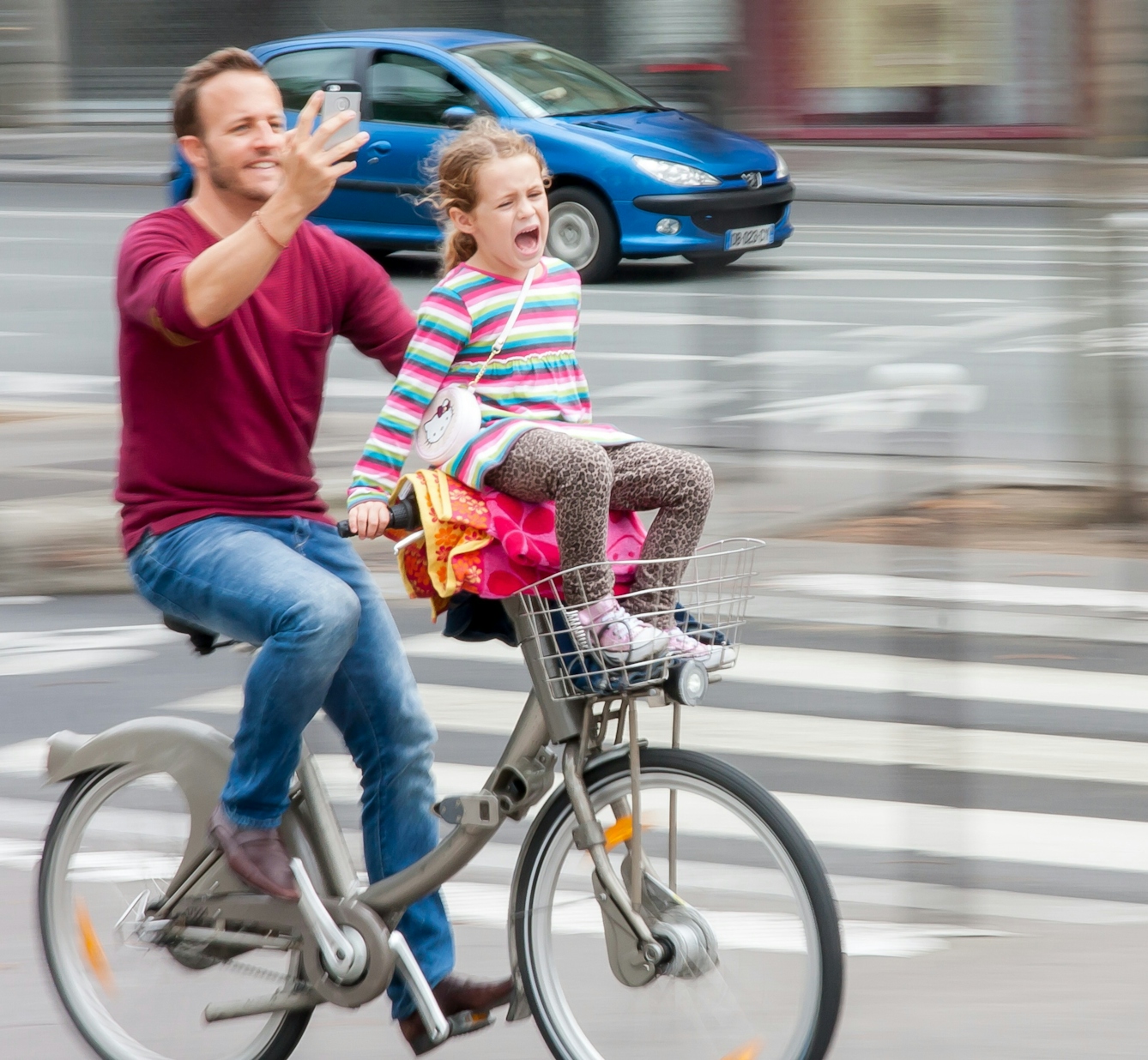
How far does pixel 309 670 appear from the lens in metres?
2.99

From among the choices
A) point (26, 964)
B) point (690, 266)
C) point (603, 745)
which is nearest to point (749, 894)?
point (603, 745)

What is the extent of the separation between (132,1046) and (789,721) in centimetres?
266

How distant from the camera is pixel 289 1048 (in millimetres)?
3361

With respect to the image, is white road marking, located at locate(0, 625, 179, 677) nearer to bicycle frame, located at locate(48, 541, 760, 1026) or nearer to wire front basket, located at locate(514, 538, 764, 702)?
bicycle frame, located at locate(48, 541, 760, 1026)

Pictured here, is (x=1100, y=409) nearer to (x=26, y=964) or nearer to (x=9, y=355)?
(x=26, y=964)

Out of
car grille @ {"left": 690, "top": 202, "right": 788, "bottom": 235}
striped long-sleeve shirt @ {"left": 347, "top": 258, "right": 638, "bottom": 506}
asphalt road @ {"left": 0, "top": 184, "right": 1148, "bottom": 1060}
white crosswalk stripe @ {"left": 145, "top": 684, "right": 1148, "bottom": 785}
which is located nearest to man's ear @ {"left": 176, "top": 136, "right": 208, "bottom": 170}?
striped long-sleeve shirt @ {"left": 347, "top": 258, "right": 638, "bottom": 506}

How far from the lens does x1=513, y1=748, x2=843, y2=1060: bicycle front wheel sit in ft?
9.46

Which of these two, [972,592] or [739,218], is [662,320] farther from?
[972,592]

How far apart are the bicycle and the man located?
95 mm

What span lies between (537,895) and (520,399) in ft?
2.60

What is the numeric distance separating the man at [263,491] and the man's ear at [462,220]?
264mm

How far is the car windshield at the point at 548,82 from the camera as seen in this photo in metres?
14.6

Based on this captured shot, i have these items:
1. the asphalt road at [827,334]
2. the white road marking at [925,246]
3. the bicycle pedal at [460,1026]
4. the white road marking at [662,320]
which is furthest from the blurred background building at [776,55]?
the bicycle pedal at [460,1026]

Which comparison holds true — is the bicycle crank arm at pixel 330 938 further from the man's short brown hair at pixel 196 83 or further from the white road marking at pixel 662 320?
the white road marking at pixel 662 320
